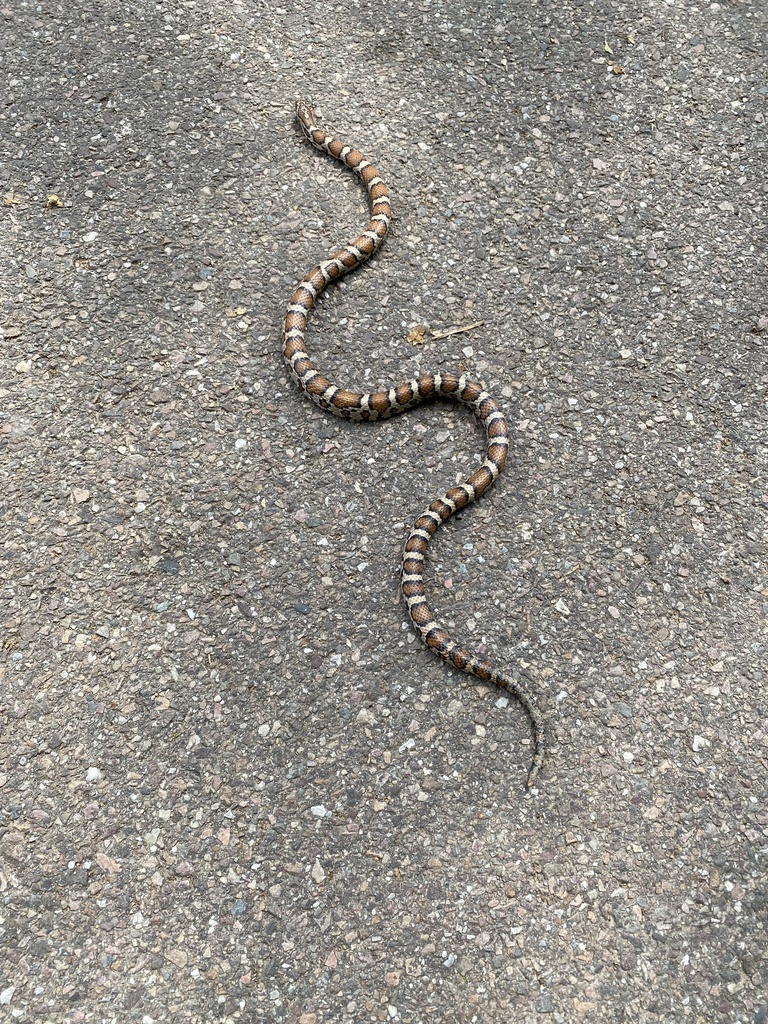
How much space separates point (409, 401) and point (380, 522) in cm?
99

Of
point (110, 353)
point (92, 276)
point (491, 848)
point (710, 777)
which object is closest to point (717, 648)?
point (710, 777)

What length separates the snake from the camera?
216 inches

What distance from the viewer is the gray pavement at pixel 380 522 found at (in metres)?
4.76

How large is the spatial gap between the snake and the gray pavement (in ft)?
0.45

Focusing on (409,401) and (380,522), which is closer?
(380,522)

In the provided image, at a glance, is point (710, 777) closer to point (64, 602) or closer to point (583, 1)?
point (64, 602)

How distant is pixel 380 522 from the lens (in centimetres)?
614

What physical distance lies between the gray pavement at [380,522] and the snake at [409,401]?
0.14 meters

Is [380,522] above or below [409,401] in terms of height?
below

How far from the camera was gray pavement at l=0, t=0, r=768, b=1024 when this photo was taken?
4.76 metres

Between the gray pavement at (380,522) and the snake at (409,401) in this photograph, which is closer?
the gray pavement at (380,522)

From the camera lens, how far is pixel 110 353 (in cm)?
684

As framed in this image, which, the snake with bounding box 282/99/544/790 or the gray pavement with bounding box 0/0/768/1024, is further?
the snake with bounding box 282/99/544/790

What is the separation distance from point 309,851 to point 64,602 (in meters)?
2.30
